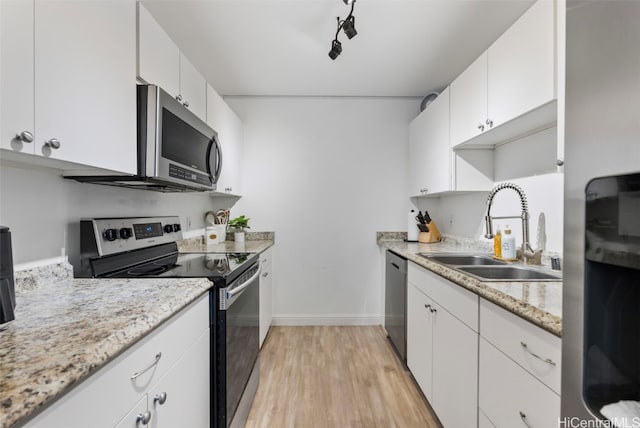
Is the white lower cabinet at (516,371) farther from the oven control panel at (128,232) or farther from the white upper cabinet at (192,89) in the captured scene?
the white upper cabinet at (192,89)

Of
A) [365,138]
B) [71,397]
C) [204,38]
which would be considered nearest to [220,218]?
[204,38]

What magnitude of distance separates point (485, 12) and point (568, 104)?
5.63ft

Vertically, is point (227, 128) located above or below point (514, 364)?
above

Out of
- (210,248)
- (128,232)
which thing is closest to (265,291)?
(210,248)

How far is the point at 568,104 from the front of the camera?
52 cm

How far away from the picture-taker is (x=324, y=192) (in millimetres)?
3111

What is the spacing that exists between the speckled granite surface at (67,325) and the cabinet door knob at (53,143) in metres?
0.47

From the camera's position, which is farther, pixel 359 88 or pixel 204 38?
pixel 359 88

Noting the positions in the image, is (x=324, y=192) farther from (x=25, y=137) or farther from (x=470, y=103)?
(x=25, y=137)

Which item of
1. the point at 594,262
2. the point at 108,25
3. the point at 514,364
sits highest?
the point at 108,25

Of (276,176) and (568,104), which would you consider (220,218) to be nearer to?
(276,176)

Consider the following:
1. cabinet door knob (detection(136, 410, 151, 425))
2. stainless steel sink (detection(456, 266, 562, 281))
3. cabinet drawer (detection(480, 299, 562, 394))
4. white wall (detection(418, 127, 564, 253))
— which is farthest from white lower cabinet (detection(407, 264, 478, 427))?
cabinet door knob (detection(136, 410, 151, 425))

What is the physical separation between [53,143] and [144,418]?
801 millimetres

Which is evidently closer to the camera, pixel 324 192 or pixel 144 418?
pixel 144 418
